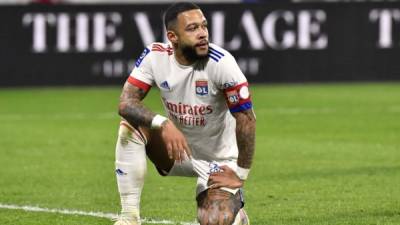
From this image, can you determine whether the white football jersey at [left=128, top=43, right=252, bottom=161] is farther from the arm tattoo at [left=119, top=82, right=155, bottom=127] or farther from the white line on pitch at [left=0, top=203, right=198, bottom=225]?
the white line on pitch at [left=0, top=203, right=198, bottom=225]

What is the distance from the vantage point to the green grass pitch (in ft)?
32.3

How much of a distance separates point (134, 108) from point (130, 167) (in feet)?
1.82

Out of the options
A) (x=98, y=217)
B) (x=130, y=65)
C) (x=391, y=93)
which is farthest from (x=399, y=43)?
(x=98, y=217)

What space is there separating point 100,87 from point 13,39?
1.97m

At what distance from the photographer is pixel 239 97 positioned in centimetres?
773

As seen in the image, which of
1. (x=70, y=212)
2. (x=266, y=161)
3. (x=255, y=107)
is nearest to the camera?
(x=70, y=212)

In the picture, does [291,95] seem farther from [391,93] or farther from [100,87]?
[100,87]

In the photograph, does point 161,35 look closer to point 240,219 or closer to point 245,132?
point 240,219

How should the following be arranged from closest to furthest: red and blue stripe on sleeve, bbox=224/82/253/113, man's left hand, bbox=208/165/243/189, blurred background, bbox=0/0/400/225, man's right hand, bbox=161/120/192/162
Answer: man's right hand, bbox=161/120/192/162
red and blue stripe on sleeve, bbox=224/82/253/113
man's left hand, bbox=208/165/243/189
blurred background, bbox=0/0/400/225

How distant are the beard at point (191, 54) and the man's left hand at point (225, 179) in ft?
2.61

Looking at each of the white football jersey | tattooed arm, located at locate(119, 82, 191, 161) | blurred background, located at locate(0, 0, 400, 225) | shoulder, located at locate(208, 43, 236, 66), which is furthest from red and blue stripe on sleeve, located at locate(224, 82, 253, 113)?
blurred background, located at locate(0, 0, 400, 225)

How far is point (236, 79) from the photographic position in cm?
774

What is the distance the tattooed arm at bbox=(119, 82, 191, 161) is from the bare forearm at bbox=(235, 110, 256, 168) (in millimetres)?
345

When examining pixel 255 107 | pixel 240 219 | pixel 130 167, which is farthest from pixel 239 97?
pixel 255 107
